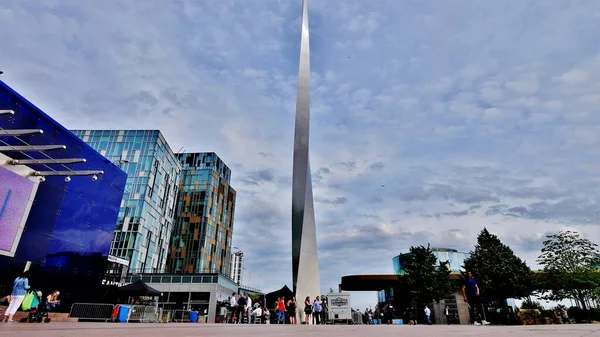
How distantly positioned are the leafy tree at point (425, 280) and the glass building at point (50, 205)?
27.7 meters

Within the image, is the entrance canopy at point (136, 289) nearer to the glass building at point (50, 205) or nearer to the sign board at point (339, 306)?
the glass building at point (50, 205)

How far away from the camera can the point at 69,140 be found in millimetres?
19078

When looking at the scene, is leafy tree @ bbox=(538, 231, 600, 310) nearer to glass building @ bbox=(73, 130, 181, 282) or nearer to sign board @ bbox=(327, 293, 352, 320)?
sign board @ bbox=(327, 293, 352, 320)

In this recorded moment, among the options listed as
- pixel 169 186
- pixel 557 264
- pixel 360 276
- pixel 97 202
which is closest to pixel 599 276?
A: pixel 557 264

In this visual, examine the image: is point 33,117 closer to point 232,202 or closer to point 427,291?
point 427,291

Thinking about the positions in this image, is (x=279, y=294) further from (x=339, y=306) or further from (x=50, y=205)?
(x=50, y=205)

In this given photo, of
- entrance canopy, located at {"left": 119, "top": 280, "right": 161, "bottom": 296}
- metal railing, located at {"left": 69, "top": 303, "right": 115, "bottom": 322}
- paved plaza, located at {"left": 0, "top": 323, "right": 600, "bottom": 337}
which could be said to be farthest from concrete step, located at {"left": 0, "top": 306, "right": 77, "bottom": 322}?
paved plaza, located at {"left": 0, "top": 323, "right": 600, "bottom": 337}

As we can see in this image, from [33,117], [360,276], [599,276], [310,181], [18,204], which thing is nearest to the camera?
[18,204]

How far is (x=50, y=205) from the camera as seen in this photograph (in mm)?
17688

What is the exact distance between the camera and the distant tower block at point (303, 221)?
18.7 meters

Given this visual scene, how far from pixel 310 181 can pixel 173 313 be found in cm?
1339

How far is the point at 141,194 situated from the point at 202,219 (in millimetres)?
20078

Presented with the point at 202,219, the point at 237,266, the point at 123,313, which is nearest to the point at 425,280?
the point at 123,313

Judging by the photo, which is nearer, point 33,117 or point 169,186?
point 33,117
